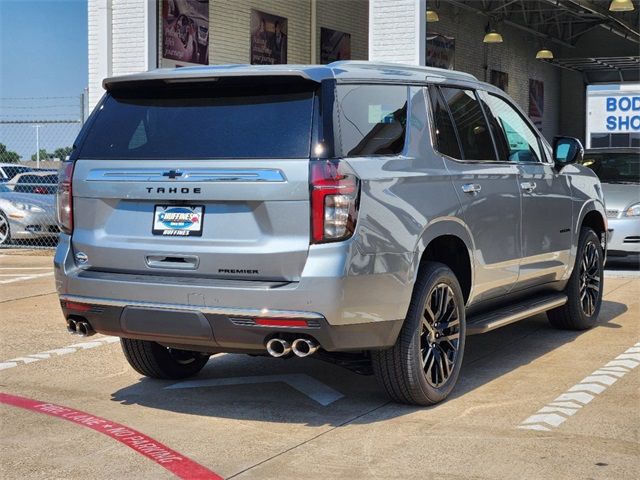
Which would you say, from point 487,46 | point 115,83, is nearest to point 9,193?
point 115,83

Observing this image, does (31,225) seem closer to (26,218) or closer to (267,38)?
(26,218)

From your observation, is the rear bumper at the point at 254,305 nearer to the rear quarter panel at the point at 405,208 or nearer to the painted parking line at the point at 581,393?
the rear quarter panel at the point at 405,208

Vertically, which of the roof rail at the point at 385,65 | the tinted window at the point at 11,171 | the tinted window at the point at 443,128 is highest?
the roof rail at the point at 385,65

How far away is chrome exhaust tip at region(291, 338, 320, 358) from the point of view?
507cm

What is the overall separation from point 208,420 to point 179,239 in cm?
100

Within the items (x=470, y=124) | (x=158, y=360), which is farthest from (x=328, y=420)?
(x=470, y=124)

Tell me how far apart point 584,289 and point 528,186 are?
1.62 meters

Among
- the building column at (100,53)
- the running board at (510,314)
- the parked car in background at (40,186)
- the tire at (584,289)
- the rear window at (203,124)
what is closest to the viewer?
the rear window at (203,124)

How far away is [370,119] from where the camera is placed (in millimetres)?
5492

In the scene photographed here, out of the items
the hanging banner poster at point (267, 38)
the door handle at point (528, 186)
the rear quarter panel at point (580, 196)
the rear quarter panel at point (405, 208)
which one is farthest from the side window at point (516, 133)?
the hanging banner poster at point (267, 38)

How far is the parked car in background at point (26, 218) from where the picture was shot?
53.0ft

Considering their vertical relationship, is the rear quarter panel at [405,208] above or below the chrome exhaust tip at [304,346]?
above

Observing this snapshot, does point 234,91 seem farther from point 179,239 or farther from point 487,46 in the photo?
point 487,46

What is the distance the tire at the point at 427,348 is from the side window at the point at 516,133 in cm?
144
